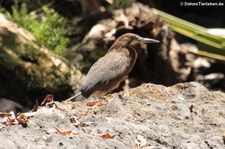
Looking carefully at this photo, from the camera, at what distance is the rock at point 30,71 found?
32.3 ft

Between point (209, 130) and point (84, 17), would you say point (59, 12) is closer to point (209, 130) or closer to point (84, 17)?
point (84, 17)

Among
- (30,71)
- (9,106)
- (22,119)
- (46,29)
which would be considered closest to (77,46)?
(46,29)

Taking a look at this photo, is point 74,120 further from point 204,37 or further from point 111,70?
point 204,37

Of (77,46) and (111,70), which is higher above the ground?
(111,70)

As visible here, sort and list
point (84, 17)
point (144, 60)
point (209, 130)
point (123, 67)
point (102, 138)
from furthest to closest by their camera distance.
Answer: point (84, 17), point (144, 60), point (123, 67), point (209, 130), point (102, 138)

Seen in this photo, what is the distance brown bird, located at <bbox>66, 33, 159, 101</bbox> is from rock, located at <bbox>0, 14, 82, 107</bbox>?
228 cm

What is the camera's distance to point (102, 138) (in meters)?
4.58

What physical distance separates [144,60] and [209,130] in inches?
241

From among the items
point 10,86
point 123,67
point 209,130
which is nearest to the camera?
point 209,130

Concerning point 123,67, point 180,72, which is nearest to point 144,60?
point 180,72

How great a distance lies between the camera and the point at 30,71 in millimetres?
10070

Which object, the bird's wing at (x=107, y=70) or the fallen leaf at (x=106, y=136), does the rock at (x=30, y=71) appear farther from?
the fallen leaf at (x=106, y=136)

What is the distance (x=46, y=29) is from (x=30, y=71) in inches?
48.5

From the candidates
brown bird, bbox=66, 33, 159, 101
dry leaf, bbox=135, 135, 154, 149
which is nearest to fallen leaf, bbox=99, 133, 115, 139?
dry leaf, bbox=135, 135, 154, 149
